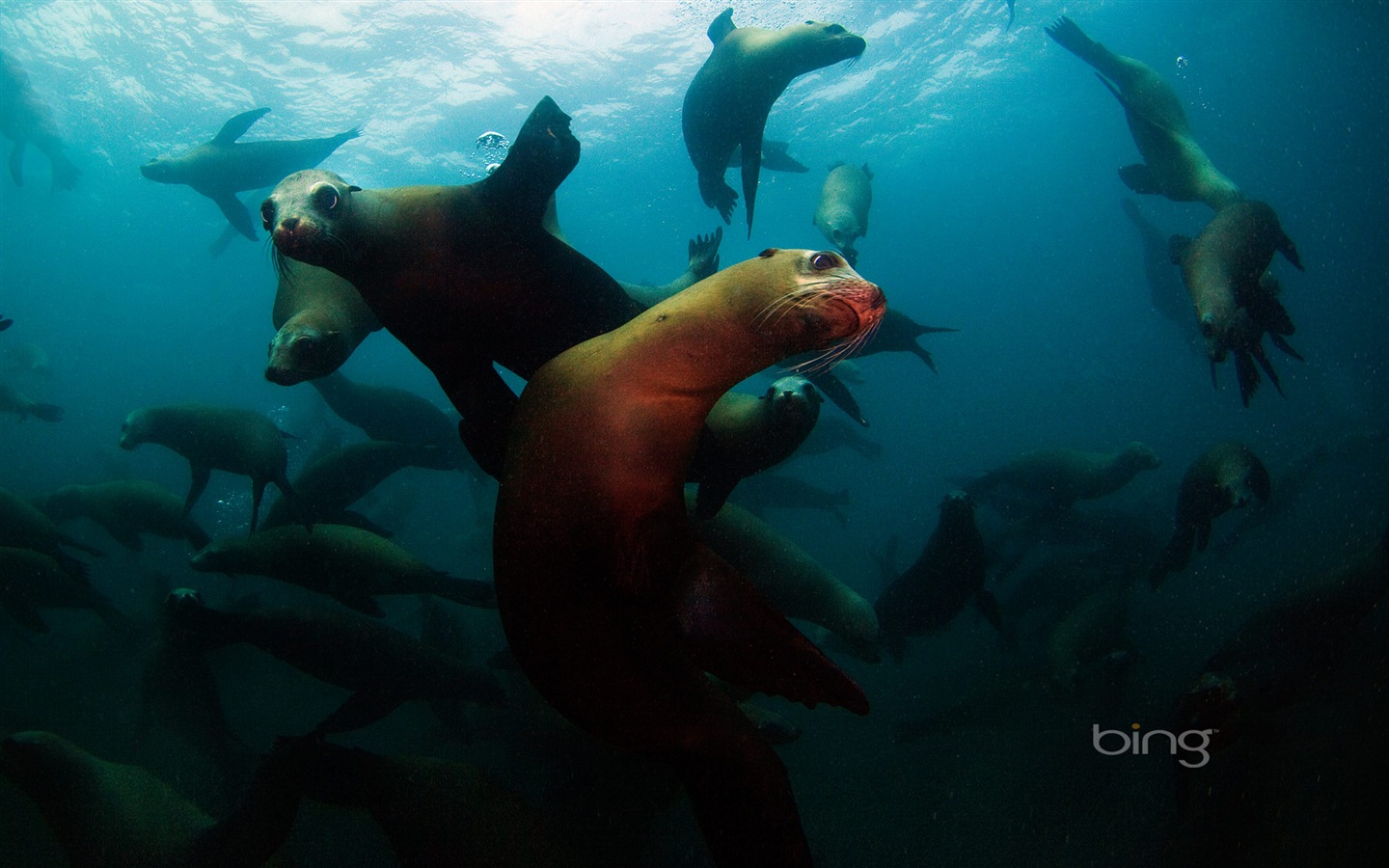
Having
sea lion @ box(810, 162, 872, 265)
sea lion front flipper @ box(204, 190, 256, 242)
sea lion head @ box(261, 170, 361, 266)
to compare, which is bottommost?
sea lion @ box(810, 162, 872, 265)

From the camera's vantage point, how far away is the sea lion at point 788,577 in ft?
14.8

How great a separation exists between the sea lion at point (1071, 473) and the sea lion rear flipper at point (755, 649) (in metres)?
9.10

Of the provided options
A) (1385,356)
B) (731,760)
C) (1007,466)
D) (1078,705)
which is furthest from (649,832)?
(1385,356)

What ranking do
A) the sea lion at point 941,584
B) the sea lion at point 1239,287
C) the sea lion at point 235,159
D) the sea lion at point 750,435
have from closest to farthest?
the sea lion at point 750,435 < the sea lion at point 1239,287 < the sea lion at point 941,584 < the sea lion at point 235,159

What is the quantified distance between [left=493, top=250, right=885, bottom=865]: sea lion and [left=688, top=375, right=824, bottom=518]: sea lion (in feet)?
3.16

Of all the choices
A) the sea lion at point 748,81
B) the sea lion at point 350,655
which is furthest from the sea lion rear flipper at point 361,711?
the sea lion at point 748,81

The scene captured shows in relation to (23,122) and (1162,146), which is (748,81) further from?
(23,122)

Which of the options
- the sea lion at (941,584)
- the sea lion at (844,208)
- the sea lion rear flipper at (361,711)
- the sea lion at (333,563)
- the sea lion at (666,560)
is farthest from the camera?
the sea lion at (844,208)

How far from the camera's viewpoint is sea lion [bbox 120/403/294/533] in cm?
574

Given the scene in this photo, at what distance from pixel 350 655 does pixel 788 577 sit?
3.68 metres

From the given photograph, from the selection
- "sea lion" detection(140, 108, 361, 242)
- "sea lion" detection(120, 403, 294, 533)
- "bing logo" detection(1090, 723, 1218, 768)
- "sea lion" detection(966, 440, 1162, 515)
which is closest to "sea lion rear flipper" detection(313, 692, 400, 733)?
"sea lion" detection(120, 403, 294, 533)

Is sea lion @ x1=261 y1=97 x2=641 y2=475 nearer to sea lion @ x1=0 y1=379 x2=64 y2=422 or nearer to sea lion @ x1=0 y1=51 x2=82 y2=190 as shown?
sea lion @ x1=0 y1=379 x2=64 y2=422

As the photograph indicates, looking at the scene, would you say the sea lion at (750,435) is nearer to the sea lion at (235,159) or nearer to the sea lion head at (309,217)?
the sea lion head at (309,217)

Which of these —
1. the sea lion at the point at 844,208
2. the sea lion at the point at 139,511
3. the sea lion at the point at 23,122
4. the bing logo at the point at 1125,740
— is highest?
the sea lion at the point at 23,122
